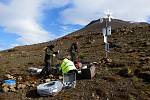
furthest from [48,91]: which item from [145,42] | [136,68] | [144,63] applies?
[145,42]

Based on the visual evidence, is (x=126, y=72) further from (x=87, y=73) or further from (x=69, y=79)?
(x=69, y=79)

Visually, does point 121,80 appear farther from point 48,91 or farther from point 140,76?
point 48,91

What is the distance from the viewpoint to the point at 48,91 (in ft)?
65.7

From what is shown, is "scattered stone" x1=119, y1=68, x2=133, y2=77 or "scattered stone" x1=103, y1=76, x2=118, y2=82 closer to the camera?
"scattered stone" x1=103, y1=76, x2=118, y2=82

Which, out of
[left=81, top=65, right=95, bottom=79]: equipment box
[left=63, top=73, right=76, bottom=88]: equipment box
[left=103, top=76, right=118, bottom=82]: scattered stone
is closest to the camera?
[left=63, top=73, right=76, bottom=88]: equipment box

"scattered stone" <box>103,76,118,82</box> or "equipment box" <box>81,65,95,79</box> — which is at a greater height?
"equipment box" <box>81,65,95,79</box>

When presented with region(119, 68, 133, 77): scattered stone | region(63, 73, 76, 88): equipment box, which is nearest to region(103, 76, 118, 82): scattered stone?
region(119, 68, 133, 77): scattered stone

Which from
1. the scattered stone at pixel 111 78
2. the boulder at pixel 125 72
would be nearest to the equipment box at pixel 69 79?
the scattered stone at pixel 111 78

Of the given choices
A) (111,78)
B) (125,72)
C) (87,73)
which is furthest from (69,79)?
(125,72)

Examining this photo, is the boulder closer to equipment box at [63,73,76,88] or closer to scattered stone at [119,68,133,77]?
scattered stone at [119,68,133,77]

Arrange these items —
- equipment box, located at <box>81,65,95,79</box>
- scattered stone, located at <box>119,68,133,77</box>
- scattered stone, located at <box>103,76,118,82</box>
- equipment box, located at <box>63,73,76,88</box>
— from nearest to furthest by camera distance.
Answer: equipment box, located at <box>63,73,76,88</box>, scattered stone, located at <box>103,76,118,82</box>, equipment box, located at <box>81,65,95,79</box>, scattered stone, located at <box>119,68,133,77</box>

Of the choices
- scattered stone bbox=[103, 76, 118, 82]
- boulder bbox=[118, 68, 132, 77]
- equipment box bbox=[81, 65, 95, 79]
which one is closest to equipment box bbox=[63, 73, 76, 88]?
equipment box bbox=[81, 65, 95, 79]

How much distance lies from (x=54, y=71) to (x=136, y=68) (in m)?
5.05

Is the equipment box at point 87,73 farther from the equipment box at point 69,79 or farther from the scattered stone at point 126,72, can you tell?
the scattered stone at point 126,72
